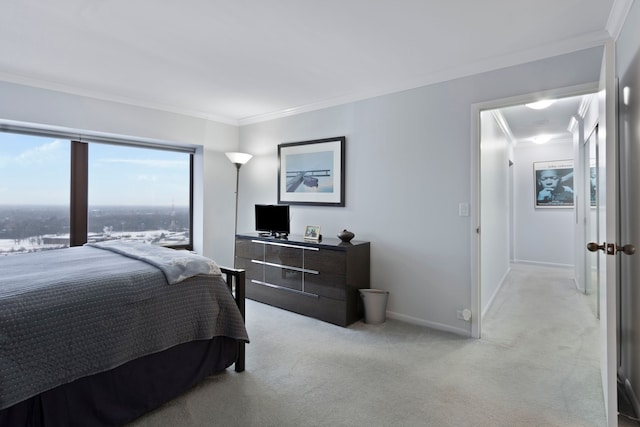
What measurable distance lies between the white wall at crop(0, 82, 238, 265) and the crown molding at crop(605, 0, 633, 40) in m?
4.28

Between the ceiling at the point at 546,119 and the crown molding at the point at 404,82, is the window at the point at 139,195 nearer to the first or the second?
the crown molding at the point at 404,82

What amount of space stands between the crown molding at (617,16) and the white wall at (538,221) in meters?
4.78

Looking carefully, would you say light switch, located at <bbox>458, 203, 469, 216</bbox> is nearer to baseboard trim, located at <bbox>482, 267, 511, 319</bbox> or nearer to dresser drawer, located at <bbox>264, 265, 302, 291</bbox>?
baseboard trim, located at <bbox>482, 267, 511, 319</bbox>

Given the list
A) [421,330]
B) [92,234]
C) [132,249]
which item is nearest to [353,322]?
[421,330]

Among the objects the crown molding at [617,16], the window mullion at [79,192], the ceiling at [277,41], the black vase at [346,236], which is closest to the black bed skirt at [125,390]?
the black vase at [346,236]

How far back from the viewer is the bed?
1572mm

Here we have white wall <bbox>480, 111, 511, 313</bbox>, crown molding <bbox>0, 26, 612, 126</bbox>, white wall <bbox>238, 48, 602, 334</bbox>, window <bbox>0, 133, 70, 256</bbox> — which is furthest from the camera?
white wall <bbox>480, 111, 511, 313</bbox>

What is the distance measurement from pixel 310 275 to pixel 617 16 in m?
3.07

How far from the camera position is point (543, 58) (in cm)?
279

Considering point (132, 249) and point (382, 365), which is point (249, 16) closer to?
point (132, 249)

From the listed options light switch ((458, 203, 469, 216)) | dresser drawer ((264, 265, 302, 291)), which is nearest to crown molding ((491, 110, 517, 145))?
light switch ((458, 203, 469, 216))

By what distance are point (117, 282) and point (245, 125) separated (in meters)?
3.64

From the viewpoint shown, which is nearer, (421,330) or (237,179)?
(421,330)

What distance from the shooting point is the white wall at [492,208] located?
3.74 m
